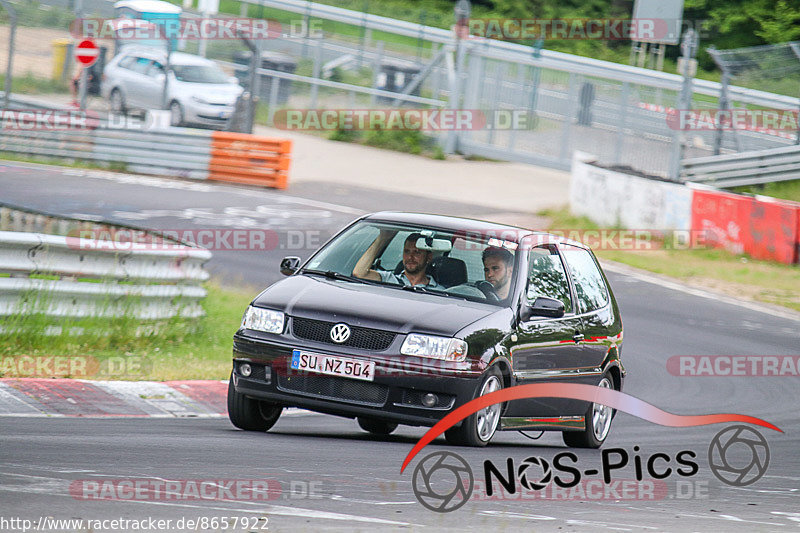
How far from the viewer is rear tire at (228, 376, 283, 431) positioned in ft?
26.3

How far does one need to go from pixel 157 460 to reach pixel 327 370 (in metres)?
1.27

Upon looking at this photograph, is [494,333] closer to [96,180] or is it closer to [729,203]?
[729,203]

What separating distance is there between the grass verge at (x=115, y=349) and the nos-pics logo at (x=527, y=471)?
12.0 feet

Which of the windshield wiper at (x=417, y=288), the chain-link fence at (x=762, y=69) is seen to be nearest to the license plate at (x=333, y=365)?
the windshield wiper at (x=417, y=288)

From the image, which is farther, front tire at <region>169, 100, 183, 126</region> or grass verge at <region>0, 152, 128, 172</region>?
front tire at <region>169, 100, 183, 126</region>

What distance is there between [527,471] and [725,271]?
1399 cm

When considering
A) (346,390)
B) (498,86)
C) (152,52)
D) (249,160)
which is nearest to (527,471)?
(346,390)

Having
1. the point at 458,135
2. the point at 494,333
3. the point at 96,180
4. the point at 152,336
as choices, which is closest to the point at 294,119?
the point at 458,135

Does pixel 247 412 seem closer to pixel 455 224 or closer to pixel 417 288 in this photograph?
pixel 417 288

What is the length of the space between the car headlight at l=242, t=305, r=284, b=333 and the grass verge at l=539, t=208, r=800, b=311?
12582 millimetres

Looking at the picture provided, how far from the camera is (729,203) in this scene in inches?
843

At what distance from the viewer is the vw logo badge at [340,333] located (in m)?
7.49

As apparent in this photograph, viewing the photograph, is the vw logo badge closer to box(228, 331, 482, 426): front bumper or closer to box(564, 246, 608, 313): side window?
box(228, 331, 482, 426): front bumper

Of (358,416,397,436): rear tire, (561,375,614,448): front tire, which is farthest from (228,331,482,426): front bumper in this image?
(561,375,614,448): front tire
